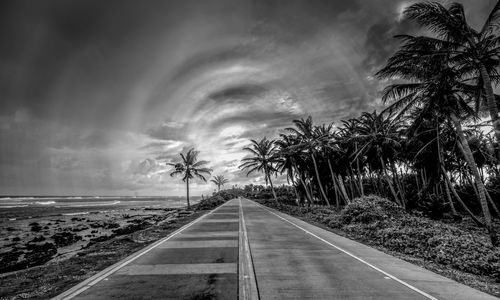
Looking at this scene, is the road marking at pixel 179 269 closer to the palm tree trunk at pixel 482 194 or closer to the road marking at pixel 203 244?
the road marking at pixel 203 244

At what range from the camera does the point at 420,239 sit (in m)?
10.7

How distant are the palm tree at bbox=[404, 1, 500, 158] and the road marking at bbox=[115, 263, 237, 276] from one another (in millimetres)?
11663

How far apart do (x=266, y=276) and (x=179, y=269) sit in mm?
2452

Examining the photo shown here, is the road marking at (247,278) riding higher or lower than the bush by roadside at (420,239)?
higher

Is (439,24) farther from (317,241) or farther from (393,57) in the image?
(317,241)

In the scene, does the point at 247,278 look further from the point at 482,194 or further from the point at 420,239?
→ the point at 482,194

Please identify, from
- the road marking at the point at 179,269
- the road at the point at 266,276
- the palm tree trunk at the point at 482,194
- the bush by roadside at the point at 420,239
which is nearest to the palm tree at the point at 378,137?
the bush by roadside at the point at 420,239

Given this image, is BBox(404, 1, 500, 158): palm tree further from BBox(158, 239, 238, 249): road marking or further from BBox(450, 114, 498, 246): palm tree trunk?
BBox(158, 239, 238, 249): road marking

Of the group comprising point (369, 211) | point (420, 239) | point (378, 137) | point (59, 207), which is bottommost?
point (59, 207)

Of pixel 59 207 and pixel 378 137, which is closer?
pixel 378 137

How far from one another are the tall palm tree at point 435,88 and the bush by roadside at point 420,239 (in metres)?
3.08

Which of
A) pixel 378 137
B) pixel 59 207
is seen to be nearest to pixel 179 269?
pixel 378 137

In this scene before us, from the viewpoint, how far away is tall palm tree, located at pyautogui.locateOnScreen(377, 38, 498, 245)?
1212 centimetres

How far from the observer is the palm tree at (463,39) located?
35.0 feet
